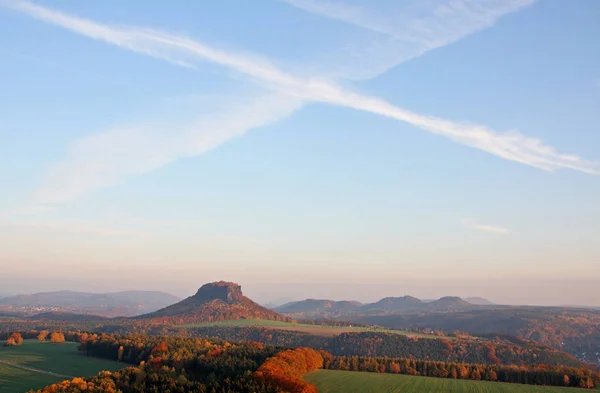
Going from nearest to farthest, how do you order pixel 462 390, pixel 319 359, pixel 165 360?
pixel 462 390, pixel 165 360, pixel 319 359

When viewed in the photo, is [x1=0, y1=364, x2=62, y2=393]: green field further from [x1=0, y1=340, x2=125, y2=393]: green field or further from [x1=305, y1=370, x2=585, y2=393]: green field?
[x1=305, y1=370, x2=585, y2=393]: green field

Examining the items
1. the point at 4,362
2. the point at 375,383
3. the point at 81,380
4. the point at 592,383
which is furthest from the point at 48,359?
the point at 592,383

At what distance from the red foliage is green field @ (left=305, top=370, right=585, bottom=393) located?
15.8 ft

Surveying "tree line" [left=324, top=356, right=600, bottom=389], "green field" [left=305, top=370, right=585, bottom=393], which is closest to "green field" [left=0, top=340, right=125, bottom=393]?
"green field" [left=305, top=370, right=585, bottom=393]

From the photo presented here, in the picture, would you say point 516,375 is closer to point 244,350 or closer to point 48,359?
point 244,350

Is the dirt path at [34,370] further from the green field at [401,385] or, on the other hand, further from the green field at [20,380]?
the green field at [401,385]

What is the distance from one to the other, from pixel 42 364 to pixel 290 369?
65.5m

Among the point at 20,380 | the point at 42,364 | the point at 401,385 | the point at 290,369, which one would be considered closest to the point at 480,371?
the point at 401,385

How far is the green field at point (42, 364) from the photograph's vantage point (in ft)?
354

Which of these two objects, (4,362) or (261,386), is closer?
(261,386)

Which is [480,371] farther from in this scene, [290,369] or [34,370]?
[34,370]

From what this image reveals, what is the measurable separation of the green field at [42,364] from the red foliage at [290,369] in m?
44.5

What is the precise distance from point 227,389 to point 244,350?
172 ft

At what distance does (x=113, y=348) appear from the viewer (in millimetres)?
154125
